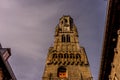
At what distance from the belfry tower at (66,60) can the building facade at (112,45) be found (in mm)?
25922

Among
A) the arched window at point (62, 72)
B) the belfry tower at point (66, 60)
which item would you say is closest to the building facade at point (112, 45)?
the belfry tower at point (66, 60)

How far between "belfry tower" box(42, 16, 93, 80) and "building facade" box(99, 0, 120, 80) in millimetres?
25922

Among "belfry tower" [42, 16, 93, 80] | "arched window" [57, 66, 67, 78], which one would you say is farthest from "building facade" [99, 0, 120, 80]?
"arched window" [57, 66, 67, 78]

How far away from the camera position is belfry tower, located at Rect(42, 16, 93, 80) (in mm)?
43438

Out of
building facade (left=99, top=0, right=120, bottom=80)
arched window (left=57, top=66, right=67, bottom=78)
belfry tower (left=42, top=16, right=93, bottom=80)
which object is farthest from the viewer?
arched window (left=57, top=66, right=67, bottom=78)

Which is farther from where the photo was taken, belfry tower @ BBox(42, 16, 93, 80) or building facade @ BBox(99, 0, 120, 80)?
belfry tower @ BBox(42, 16, 93, 80)

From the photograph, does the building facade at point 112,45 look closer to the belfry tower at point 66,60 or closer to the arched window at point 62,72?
the belfry tower at point 66,60

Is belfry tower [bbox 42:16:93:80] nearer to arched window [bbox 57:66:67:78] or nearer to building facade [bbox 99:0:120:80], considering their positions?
arched window [bbox 57:66:67:78]

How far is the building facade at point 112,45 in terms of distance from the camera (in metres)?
13.5

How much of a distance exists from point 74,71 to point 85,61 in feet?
11.2

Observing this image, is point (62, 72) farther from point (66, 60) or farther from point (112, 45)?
point (112, 45)

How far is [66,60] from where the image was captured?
152ft

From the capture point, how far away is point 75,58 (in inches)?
1847

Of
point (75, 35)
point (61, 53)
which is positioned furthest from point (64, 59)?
point (75, 35)
